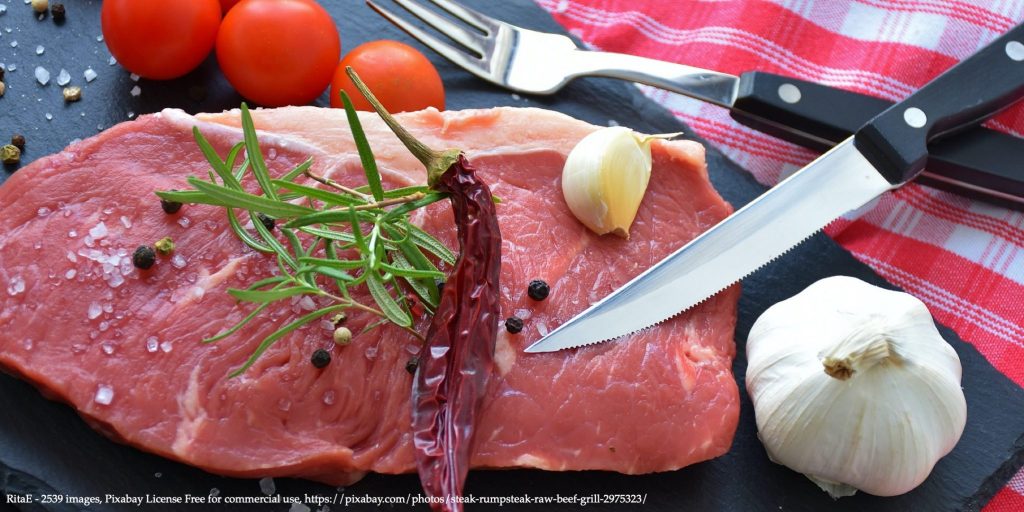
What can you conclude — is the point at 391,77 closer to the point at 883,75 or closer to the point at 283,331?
the point at 283,331

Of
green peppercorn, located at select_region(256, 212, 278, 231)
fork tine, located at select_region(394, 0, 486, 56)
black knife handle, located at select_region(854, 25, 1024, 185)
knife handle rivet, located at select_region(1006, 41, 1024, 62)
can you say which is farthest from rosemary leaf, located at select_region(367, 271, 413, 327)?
knife handle rivet, located at select_region(1006, 41, 1024, 62)

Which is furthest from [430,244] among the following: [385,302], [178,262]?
[178,262]

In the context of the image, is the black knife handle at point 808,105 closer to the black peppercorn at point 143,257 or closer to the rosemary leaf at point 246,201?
the rosemary leaf at point 246,201

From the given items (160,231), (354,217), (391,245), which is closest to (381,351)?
(391,245)

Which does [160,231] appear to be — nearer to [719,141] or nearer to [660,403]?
[660,403]

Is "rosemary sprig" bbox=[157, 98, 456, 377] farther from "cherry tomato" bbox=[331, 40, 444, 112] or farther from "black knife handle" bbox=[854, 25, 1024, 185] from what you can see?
"black knife handle" bbox=[854, 25, 1024, 185]

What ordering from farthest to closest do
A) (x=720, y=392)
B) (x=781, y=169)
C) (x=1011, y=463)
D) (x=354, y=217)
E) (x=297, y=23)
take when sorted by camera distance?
1. (x=781, y=169)
2. (x=297, y=23)
3. (x=1011, y=463)
4. (x=720, y=392)
5. (x=354, y=217)
